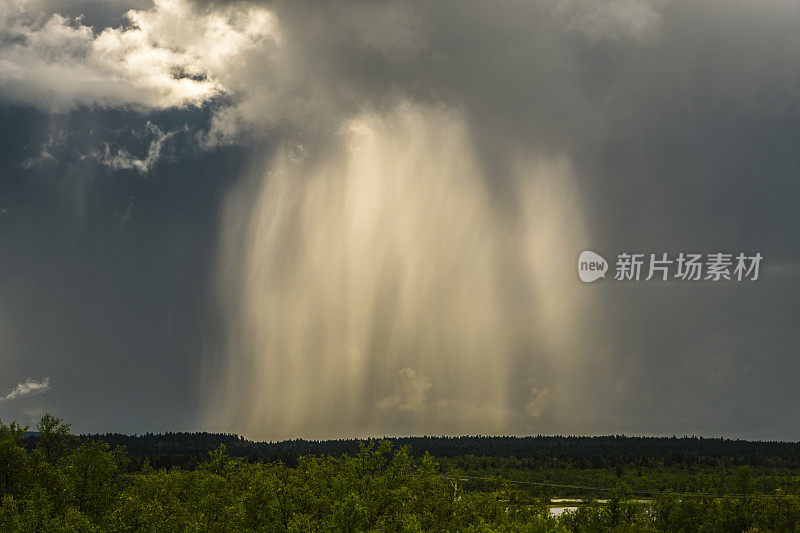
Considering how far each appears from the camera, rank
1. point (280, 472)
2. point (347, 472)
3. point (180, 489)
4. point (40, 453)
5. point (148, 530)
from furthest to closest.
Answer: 1. point (280, 472)
2. point (180, 489)
3. point (40, 453)
4. point (347, 472)
5. point (148, 530)

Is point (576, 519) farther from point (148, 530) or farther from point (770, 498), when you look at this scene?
point (148, 530)

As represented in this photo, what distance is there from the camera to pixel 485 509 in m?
77.9

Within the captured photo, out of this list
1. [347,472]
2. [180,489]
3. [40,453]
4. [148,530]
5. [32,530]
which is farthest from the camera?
[180,489]

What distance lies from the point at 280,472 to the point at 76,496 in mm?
39132

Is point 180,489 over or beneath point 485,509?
beneath

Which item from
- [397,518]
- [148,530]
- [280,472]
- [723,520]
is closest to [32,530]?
[148,530]

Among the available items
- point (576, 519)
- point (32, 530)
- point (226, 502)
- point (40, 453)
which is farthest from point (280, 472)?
point (32, 530)

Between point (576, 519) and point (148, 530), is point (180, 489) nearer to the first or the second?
point (148, 530)

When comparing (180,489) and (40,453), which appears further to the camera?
(180,489)

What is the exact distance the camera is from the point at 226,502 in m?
87.9

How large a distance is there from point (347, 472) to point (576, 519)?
164 ft

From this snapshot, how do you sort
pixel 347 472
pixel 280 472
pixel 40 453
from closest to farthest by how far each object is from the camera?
pixel 347 472, pixel 40 453, pixel 280 472

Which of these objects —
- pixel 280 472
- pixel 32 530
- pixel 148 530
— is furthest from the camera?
pixel 280 472

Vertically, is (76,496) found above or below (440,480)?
below
